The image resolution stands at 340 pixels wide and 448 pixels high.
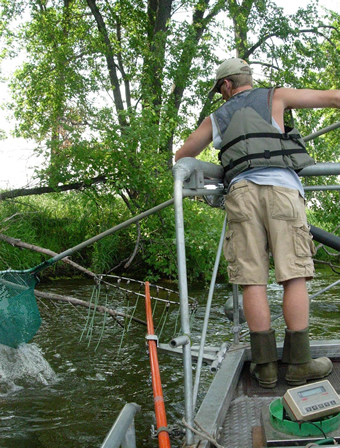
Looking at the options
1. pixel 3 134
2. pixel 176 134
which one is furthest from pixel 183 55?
pixel 3 134

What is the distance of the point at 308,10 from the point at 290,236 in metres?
11.9

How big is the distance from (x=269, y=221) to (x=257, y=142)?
38cm

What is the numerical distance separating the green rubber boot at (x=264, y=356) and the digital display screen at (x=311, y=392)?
0.57 meters

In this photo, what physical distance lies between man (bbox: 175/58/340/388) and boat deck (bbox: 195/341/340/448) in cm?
13

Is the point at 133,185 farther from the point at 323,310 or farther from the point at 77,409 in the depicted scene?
the point at 77,409

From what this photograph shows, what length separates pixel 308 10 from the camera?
498 inches

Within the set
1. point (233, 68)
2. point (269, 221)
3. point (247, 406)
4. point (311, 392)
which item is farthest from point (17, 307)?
point (311, 392)

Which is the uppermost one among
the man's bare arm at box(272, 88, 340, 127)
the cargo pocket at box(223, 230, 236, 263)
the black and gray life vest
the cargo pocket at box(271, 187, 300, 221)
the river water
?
the man's bare arm at box(272, 88, 340, 127)

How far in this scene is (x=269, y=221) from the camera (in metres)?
Answer: 2.44

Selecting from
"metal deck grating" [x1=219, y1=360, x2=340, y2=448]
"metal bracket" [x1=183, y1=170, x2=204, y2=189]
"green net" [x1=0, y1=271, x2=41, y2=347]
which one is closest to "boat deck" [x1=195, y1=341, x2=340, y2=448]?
"metal deck grating" [x1=219, y1=360, x2=340, y2=448]

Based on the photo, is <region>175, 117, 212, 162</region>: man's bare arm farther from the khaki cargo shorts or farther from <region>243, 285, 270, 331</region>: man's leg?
<region>243, 285, 270, 331</region>: man's leg

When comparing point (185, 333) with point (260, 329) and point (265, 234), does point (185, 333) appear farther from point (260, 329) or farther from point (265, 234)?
point (265, 234)

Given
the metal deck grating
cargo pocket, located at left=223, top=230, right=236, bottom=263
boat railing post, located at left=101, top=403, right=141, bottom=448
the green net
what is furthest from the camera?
the green net

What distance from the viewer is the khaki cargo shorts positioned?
2408mm
